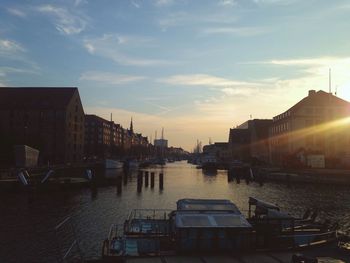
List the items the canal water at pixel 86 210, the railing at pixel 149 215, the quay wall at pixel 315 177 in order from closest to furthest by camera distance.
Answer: the canal water at pixel 86 210 → the railing at pixel 149 215 → the quay wall at pixel 315 177

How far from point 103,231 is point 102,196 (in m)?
27.2

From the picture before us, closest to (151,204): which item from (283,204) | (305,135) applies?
(283,204)

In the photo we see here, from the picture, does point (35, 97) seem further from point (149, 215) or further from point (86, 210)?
point (149, 215)

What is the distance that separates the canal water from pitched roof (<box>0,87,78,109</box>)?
61.7 meters

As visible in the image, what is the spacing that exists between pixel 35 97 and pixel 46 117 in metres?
9.22

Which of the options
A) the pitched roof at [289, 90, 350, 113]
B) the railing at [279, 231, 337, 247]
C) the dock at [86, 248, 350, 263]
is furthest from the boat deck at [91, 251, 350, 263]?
the pitched roof at [289, 90, 350, 113]

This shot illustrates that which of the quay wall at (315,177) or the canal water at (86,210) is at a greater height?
the quay wall at (315,177)

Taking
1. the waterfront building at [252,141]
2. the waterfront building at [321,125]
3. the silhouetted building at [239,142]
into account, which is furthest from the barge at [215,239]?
the silhouetted building at [239,142]

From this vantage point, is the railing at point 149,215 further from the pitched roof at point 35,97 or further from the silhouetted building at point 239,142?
the silhouetted building at point 239,142

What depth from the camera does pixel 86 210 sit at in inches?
1813

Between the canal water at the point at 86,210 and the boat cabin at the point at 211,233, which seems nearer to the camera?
the boat cabin at the point at 211,233

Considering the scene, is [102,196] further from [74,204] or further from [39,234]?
[39,234]

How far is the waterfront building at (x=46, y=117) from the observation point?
120m

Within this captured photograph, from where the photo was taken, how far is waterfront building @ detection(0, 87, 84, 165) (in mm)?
120188
